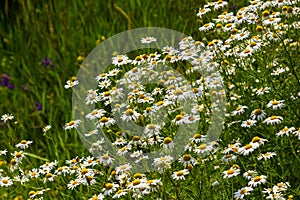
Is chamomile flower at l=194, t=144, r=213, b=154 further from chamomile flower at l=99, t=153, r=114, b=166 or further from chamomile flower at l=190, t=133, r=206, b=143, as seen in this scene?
chamomile flower at l=99, t=153, r=114, b=166

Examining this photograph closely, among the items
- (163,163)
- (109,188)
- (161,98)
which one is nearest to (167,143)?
(163,163)

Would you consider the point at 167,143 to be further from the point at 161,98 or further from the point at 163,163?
the point at 161,98

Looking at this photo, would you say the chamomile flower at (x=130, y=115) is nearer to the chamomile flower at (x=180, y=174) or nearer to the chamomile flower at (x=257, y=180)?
the chamomile flower at (x=180, y=174)

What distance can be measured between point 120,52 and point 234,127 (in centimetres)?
191

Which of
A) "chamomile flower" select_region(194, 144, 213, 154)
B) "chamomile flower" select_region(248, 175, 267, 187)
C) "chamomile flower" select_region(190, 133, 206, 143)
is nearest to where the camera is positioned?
"chamomile flower" select_region(248, 175, 267, 187)

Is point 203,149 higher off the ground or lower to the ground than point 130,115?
lower

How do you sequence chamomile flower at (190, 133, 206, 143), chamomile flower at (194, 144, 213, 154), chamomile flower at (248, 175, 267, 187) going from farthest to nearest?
1. chamomile flower at (190, 133, 206, 143)
2. chamomile flower at (194, 144, 213, 154)
3. chamomile flower at (248, 175, 267, 187)

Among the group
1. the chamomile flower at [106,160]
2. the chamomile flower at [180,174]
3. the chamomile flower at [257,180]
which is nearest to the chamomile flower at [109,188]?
the chamomile flower at [106,160]

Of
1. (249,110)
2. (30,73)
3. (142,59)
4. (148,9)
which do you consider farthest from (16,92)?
(249,110)

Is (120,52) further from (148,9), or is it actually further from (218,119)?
(218,119)

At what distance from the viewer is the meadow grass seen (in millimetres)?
2346

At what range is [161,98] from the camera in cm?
268

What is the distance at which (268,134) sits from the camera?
2.65m

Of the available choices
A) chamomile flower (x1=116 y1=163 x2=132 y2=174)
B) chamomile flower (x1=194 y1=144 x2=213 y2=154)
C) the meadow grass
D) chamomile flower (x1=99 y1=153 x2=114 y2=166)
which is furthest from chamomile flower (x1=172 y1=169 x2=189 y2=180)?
chamomile flower (x1=99 y1=153 x2=114 y2=166)
